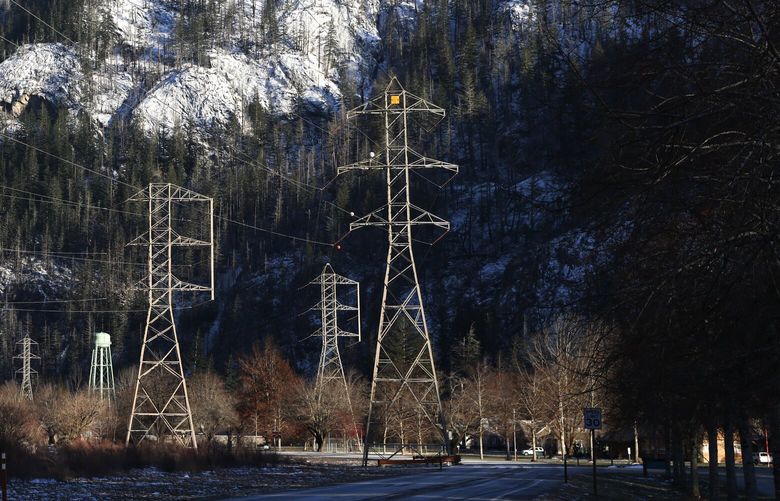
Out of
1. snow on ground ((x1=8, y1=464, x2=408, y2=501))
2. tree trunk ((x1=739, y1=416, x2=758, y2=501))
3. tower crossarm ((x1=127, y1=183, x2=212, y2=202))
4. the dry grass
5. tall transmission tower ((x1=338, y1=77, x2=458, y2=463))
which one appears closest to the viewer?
tree trunk ((x1=739, y1=416, x2=758, y2=501))

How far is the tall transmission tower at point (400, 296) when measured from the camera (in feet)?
153

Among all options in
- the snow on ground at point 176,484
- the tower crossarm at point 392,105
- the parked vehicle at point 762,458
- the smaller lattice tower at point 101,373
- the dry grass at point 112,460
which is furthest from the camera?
the smaller lattice tower at point 101,373

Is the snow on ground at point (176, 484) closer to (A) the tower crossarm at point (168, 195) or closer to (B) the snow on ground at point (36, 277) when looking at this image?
(A) the tower crossarm at point (168, 195)

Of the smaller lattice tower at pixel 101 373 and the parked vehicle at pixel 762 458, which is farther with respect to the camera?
the smaller lattice tower at pixel 101 373

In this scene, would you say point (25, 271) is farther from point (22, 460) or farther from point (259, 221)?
point (22, 460)

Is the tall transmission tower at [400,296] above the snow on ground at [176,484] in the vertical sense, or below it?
above

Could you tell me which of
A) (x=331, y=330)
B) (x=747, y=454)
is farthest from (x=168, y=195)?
(x=747, y=454)

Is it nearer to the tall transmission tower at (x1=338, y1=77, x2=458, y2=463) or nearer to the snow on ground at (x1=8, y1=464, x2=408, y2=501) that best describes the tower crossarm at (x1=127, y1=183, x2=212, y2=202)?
the tall transmission tower at (x1=338, y1=77, x2=458, y2=463)

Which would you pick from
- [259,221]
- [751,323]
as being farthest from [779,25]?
[259,221]

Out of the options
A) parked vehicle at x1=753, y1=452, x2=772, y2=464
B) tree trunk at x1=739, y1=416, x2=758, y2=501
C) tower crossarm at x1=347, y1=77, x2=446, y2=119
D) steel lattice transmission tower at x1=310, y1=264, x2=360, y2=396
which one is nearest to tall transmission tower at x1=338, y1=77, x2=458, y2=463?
tower crossarm at x1=347, y1=77, x2=446, y2=119

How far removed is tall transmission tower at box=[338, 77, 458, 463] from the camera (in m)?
46.8

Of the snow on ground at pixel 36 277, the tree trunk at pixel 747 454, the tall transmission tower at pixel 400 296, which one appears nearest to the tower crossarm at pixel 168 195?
the tall transmission tower at pixel 400 296

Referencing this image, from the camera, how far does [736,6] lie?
9.21m

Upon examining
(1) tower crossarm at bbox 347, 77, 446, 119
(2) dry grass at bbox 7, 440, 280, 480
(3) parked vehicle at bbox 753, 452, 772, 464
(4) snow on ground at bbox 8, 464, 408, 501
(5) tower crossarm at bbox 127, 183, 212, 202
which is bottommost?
(3) parked vehicle at bbox 753, 452, 772, 464
